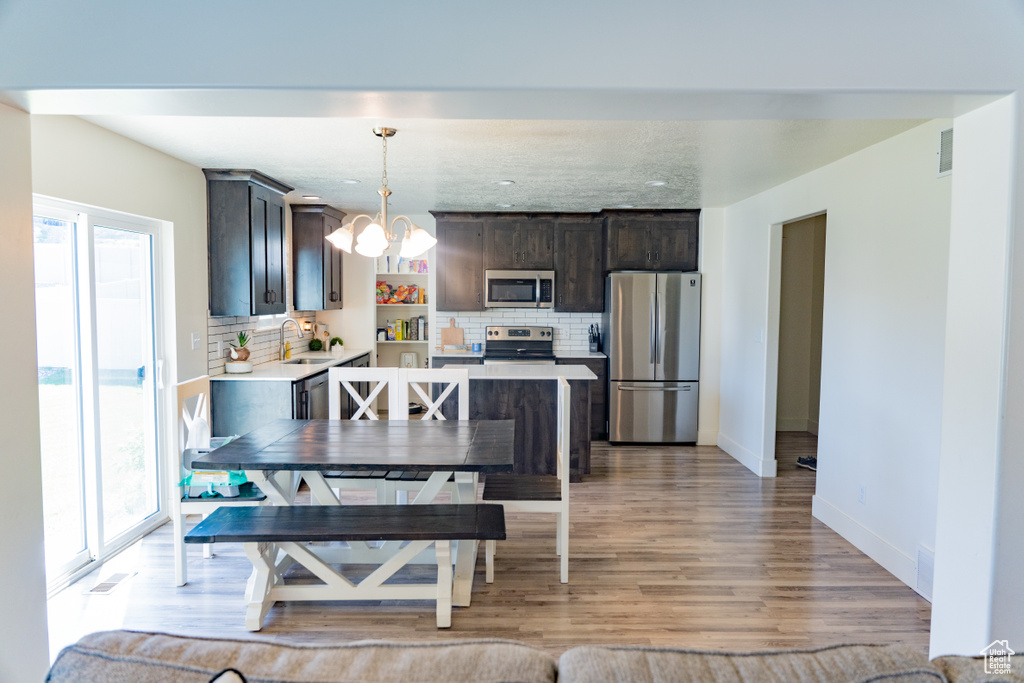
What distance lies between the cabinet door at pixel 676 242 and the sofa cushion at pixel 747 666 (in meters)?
5.55

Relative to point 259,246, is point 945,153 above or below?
above

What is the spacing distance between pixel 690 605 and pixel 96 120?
3.87 m

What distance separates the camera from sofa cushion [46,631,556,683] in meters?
0.97

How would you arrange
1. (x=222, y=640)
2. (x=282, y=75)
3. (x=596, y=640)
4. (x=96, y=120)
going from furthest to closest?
(x=96, y=120) < (x=596, y=640) < (x=282, y=75) < (x=222, y=640)

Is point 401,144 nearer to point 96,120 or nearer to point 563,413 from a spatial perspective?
point 96,120

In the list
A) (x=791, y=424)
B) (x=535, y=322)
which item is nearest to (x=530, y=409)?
(x=535, y=322)

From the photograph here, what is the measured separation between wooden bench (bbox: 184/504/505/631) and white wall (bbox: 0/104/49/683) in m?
0.64

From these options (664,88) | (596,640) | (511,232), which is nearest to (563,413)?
(596,640)

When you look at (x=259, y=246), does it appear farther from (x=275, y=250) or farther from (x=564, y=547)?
(x=564, y=547)

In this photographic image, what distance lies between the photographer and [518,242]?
6.59 m

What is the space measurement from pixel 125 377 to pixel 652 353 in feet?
14.8

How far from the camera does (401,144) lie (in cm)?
366

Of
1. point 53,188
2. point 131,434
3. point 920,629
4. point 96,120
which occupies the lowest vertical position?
point 920,629

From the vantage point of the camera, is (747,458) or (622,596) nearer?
(622,596)
